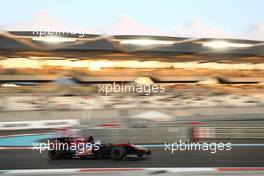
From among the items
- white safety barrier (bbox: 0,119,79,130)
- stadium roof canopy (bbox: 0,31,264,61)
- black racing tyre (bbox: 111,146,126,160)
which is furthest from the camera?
black racing tyre (bbox: 111,146,126,160)

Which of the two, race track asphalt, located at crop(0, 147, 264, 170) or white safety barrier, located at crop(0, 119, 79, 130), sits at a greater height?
white safety barrier, located at crop(0, 119, 79, 130)

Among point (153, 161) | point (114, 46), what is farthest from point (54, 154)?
point (114, 46)

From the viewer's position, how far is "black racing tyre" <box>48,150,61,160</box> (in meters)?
5.41

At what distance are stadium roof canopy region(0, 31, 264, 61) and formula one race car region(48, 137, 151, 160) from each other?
1069 millimetres

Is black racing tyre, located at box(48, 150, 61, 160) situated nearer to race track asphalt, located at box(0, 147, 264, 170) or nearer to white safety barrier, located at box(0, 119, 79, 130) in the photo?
race track asphalt, located at box(0, 147, 264, 170)

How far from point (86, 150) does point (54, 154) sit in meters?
0.41

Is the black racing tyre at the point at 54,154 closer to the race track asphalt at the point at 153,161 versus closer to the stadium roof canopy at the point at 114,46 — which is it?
the race track asphalt at the point at 153,161

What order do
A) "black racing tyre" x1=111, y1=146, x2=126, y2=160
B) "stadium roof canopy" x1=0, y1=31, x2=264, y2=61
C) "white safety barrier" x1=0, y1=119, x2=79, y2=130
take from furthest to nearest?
"black racing tyre" x1=111, y1=146, x2=126, y2=160 → "white safety barrier" x1=0, y1=119, x2=79, y2=130 → "stadium roof canopy" x1=0, y1=31, x2=264, y2=61

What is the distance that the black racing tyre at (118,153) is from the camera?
5.48m

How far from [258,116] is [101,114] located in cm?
210

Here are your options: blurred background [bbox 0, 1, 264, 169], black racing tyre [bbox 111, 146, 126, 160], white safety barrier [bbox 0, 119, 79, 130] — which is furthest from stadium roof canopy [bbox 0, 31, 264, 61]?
black racing tyre [bbox 111, 146, 126, 160]

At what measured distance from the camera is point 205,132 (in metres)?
5.71

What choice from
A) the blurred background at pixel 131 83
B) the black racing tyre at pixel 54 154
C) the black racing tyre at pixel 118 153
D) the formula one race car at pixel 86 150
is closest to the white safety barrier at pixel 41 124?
the blurred background at pixel 131 83

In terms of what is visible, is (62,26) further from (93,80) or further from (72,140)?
(72,140)
